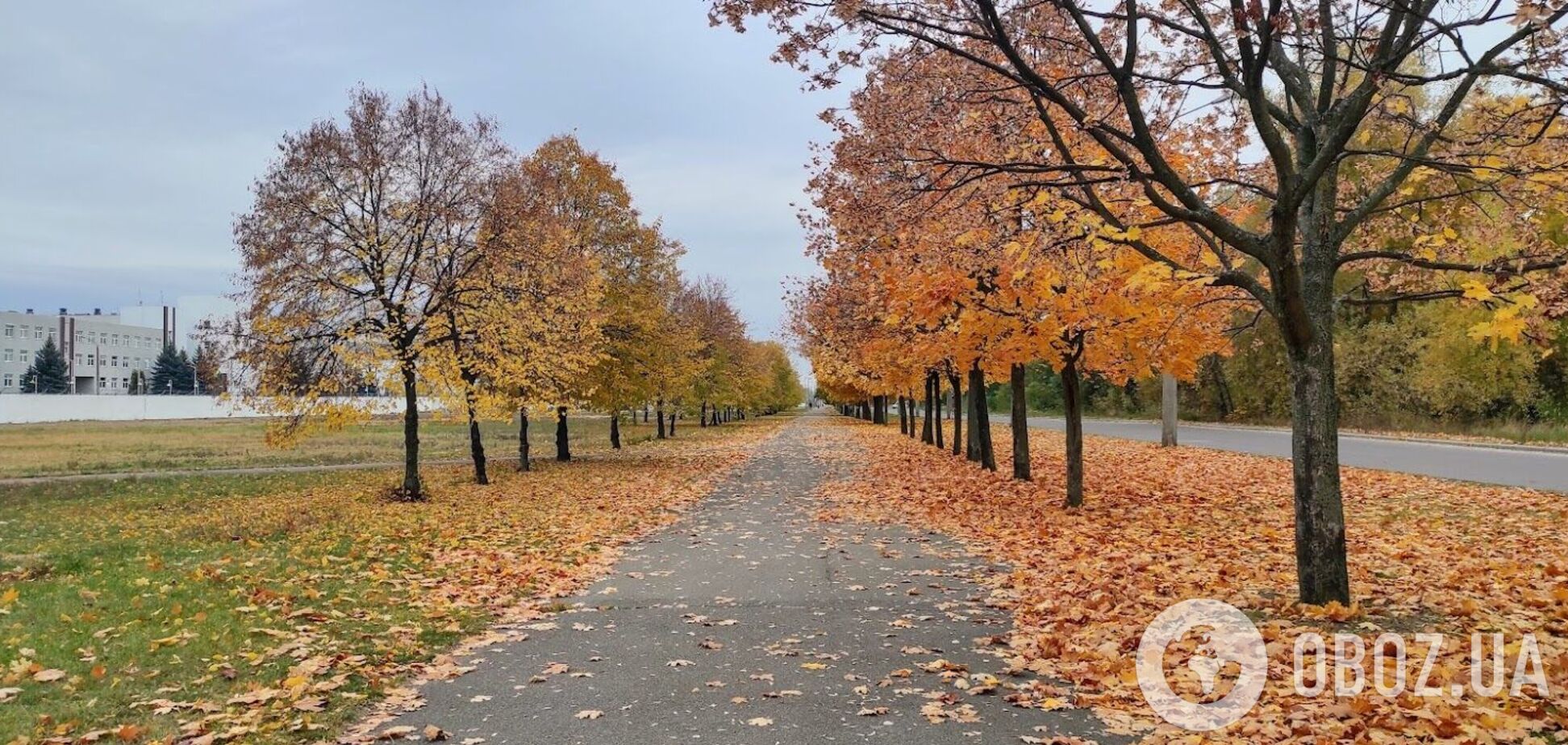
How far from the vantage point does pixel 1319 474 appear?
685 centimetres

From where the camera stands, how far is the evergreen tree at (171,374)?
375ft

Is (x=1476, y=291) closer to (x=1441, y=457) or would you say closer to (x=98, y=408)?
(x=1441, y=457)

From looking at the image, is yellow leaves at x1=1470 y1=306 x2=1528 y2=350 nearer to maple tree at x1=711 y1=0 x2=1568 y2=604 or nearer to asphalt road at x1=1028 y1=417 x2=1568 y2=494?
maple tree at x1=711 y1=0 x2=1568 y2=604

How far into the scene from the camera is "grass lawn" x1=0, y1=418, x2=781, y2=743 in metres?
5.23

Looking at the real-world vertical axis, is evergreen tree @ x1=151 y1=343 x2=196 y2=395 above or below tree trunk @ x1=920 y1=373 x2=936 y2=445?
above

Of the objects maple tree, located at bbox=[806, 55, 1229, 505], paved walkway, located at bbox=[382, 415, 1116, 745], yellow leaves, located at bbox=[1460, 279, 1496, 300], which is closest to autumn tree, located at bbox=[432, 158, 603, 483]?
maple tree, located at bbox=[806, 55, 1229, 505]

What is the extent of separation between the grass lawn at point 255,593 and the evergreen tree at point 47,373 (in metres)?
106

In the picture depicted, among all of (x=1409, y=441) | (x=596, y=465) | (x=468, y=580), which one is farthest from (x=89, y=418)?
(x=1409, y=441)

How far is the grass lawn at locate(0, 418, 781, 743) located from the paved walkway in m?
0.75

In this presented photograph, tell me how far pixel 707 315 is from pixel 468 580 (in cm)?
4215

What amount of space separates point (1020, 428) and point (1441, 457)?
42.3ft

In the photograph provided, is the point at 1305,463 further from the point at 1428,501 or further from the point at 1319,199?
the point at 1428,501

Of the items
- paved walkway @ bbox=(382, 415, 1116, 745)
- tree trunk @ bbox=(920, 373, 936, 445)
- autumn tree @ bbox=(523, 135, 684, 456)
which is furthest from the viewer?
tree trunk @ bbox=(920, 373, 936, 445)

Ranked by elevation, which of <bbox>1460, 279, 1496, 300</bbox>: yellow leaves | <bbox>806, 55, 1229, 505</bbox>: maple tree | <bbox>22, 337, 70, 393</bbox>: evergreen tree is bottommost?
<bbox>1460, 279, 1496, 300</bbox>: yellow leaves
